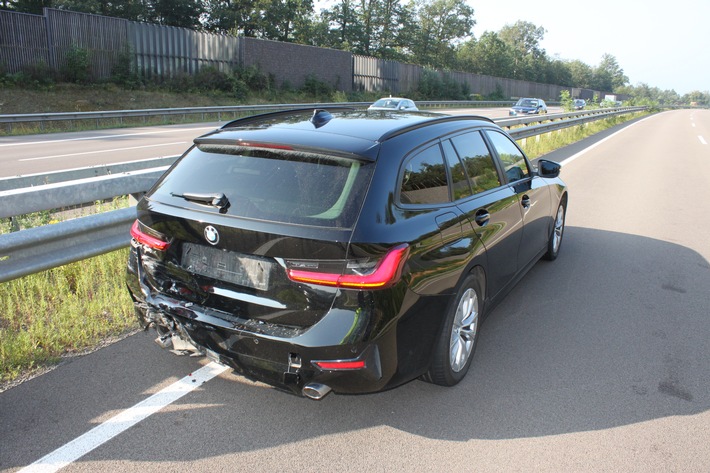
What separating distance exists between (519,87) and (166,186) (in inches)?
3380

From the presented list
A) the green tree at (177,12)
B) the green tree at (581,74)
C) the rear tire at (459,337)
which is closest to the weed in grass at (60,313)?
the rear tire at (459,337)

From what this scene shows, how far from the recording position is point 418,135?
3.53 metres

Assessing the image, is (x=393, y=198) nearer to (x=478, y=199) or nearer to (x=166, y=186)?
(x=478, y=199)

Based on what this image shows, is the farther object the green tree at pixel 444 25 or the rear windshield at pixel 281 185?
the green tree at pixel 444 25

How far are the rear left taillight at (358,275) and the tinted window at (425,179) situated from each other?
0.48 meters

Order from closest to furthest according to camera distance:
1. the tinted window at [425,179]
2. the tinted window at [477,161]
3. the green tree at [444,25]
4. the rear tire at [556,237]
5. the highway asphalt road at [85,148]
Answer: the tinted window at [425,179], the tinted window at [477,161], the rear tire at [556,237], the highway asphalt road at [85,148], the green tree at [444,25]

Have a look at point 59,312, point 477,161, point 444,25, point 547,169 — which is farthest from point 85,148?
point 444,25

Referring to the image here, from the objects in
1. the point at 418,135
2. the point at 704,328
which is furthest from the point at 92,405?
the point at 704,328

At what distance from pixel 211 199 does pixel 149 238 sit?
0.53 metres

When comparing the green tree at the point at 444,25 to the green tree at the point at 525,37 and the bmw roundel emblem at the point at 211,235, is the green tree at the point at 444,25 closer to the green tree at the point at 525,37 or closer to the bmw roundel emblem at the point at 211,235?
the green tree at the point at 525,37

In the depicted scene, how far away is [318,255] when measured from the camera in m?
2.74

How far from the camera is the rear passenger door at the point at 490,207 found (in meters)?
3.83

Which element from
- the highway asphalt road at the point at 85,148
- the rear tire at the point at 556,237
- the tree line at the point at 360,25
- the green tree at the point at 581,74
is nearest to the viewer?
the rear tire at the point at 556,237

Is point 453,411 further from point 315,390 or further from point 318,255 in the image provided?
point 318,255
